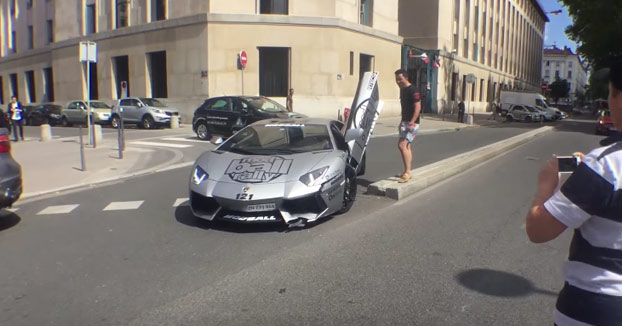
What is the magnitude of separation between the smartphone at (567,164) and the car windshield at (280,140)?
4950 mm

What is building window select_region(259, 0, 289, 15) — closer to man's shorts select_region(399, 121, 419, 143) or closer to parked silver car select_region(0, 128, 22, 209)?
man's shorts select_region(399, 121, 419, 143)

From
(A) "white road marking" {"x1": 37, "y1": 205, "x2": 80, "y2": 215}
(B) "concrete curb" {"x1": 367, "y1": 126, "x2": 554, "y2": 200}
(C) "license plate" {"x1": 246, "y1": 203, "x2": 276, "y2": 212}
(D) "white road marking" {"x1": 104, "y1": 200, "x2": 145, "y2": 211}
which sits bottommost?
(A) "white road marking" {"x1": 37, "y1": 205, "x2": 80, "y2": 215}

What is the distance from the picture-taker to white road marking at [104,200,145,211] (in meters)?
7.40

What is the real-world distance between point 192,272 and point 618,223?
3.75m

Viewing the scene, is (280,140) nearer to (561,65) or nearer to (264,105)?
(264,105)

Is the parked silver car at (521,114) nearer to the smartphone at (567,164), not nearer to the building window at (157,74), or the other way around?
Answer: the building window at (157,74)

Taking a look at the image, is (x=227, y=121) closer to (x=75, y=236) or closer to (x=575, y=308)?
(x=75, y=236)

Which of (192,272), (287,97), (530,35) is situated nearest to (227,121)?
(287,97)

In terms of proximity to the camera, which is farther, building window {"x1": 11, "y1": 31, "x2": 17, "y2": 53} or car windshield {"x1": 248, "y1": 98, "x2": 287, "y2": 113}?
building window {"x1": 11, "y1": 31, "x2": 17, "y2": 53}

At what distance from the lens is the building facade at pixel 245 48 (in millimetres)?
27281

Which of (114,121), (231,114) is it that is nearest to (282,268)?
(231,114)

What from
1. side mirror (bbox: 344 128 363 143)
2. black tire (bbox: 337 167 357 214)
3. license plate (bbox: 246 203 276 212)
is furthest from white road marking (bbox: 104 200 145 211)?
side mirror (bbox: 344 128 363 143)

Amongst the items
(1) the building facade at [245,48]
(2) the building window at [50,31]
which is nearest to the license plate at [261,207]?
(1) the building facade at [245,48]

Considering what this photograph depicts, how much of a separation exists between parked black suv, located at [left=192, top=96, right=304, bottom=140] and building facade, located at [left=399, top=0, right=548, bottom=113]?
20398 millimetres
